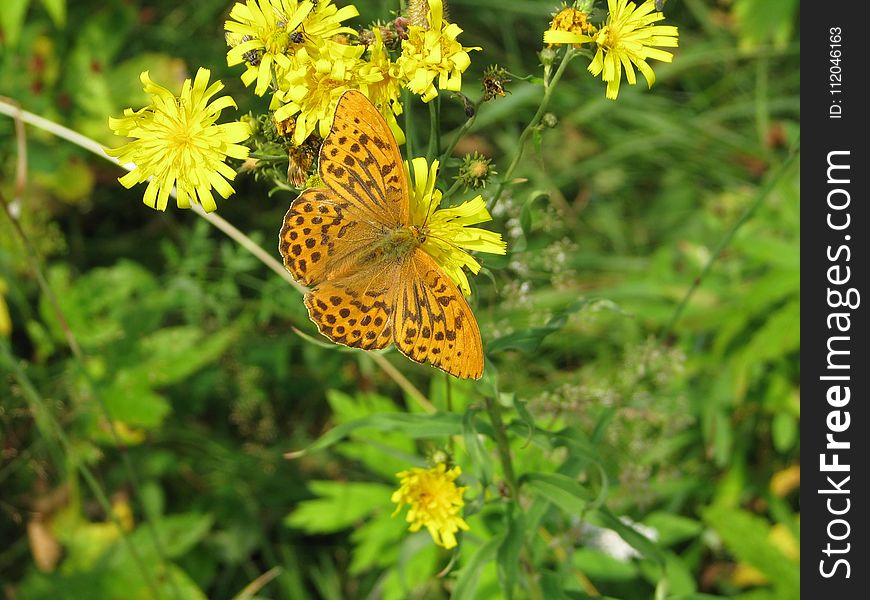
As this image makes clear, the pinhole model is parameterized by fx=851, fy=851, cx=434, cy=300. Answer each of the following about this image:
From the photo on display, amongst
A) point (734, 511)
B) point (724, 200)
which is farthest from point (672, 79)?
point (734, 511)

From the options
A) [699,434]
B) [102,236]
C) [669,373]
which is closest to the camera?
[669,373]

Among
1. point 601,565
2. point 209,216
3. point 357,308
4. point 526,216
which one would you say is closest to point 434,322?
point 357,308

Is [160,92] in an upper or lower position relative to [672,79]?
lower

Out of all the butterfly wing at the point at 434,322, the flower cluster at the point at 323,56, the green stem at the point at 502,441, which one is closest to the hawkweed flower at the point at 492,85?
the flower cluster at the point at 323,56

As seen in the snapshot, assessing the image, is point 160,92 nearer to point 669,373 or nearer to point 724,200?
point 669,373

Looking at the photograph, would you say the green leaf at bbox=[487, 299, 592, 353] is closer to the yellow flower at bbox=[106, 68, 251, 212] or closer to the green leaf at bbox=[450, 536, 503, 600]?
the green leaf at bbox=[450, 536, 503, 600]

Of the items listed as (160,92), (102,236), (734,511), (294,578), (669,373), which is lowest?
(294,578)

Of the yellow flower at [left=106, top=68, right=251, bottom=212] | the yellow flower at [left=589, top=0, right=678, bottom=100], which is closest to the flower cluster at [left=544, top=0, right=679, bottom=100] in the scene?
the yellow flower at [left=589, top=0, right=678, bottom=100]
